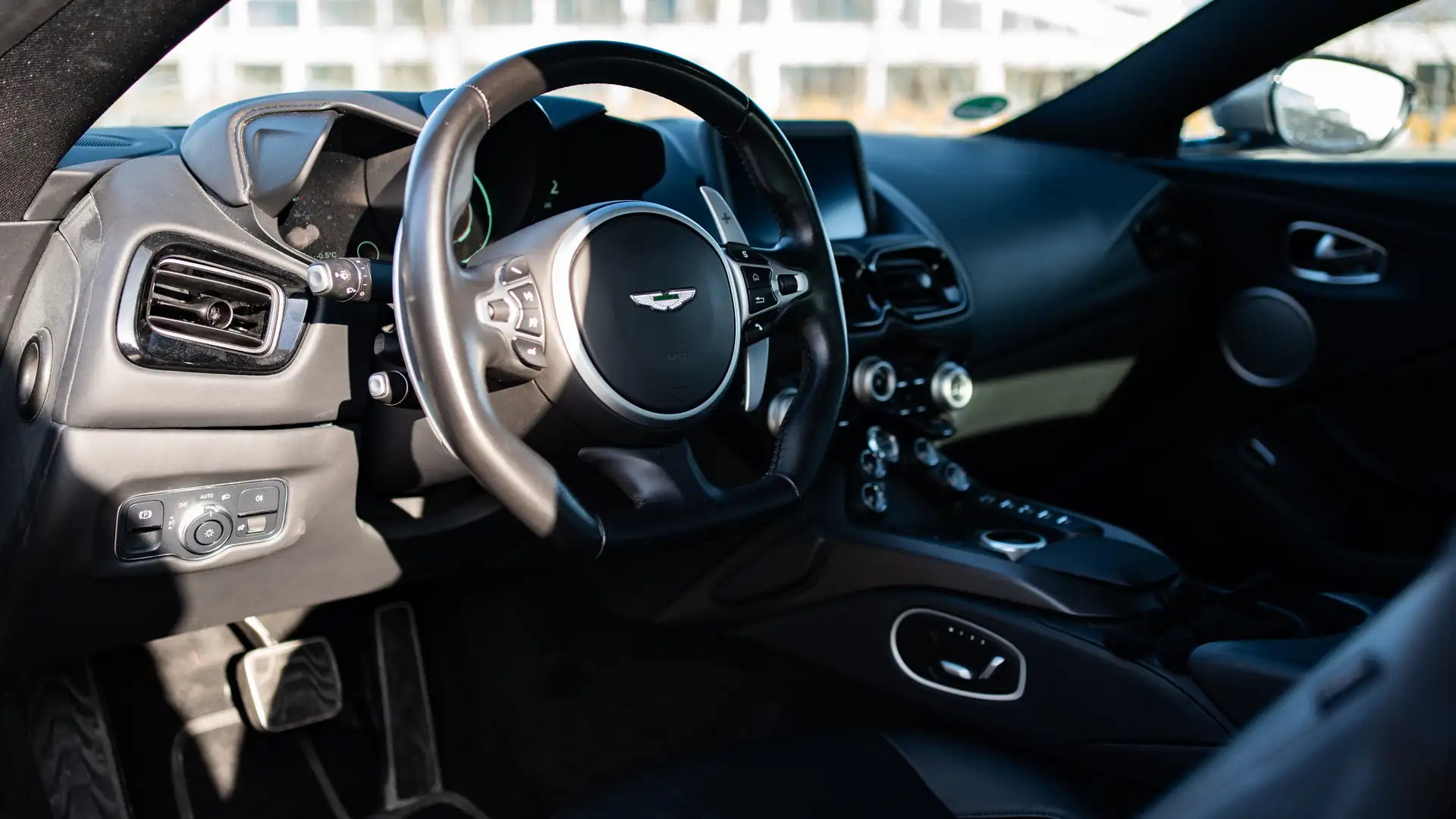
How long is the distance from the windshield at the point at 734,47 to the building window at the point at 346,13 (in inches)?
0.8

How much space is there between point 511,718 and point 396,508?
21.9 inches

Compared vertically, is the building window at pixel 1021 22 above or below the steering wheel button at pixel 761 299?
below

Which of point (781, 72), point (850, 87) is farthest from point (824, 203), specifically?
point (781, 72)

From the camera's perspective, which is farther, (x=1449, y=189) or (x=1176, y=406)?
A: (x=1176, y=406)

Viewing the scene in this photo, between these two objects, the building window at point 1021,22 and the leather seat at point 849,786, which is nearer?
the leather seat at point 849,786

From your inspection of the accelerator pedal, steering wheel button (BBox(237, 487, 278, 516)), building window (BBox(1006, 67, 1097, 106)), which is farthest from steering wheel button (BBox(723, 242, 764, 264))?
building window (BBox(1006, 67, 1097, 106))

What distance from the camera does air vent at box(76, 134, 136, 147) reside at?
5.43 ft

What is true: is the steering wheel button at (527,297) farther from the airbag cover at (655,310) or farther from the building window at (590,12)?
the building window at (590,12)

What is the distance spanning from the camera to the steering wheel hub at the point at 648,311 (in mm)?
1447

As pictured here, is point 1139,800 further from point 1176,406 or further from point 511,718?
point 1176,406

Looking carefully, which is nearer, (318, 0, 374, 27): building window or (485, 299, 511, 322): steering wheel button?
(485, 299, 511, 322): steering wheel button

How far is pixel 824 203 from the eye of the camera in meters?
2.31

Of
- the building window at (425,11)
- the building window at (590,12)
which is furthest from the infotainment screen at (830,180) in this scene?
the building window at (590,12)

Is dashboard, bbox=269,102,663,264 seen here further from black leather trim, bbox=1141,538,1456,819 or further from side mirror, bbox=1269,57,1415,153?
side mirror, bbox=1269,57,1415,153
